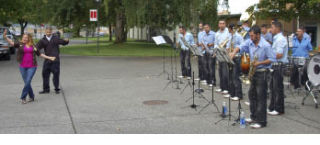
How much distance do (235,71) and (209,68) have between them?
6.65ft

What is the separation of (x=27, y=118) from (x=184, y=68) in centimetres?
707

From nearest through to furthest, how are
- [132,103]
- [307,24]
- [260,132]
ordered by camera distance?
[260,132]
[132,103]
[307,24]

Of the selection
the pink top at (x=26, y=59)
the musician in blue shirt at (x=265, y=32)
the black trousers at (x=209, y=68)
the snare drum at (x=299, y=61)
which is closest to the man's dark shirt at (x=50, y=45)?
the pink top at (x=26, y=59)

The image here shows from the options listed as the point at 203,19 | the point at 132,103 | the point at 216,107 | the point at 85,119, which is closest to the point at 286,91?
the point at 216,107

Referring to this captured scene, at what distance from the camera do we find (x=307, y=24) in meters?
32.6

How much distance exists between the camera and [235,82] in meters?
9.72

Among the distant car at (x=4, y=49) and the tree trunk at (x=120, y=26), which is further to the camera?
the tree trunk at (x=120, y=26)

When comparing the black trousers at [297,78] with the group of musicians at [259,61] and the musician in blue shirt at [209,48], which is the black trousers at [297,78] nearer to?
the group of musicians at [259,61]

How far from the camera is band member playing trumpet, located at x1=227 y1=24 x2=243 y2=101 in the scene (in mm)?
9609

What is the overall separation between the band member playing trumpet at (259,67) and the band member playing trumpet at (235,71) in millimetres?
2544

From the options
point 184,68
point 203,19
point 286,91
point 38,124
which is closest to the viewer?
point 38,124

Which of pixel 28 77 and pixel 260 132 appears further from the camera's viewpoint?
pixel 28 77

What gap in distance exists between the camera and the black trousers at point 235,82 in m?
9.58

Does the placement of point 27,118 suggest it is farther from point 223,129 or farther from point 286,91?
point 286,91
